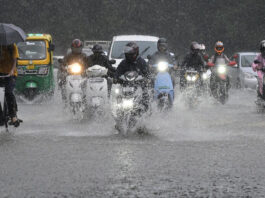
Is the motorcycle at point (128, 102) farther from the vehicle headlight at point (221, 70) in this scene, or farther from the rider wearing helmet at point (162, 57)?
the vehicle headlight at point (221, 70)

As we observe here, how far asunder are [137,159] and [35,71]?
13.5 metres

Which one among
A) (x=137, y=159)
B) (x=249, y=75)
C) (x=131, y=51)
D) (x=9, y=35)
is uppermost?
(x=9, y=35)

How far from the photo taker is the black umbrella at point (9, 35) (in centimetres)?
1341

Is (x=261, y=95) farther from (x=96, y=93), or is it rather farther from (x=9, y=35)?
(x=9, y=35)

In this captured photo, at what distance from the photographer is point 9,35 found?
13617 mm

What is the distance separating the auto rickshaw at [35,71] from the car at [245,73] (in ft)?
23.2

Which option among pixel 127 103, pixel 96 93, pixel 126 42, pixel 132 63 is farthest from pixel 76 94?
pixel 126 42

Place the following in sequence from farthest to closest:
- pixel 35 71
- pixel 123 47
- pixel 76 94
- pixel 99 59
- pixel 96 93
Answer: pixel 35 71
pixel 123 47
pixel 99 59
pixel 76 94
pixel 96 93

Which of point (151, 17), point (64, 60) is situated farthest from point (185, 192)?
point (151, 17)

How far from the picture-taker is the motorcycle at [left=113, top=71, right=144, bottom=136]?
13.3m

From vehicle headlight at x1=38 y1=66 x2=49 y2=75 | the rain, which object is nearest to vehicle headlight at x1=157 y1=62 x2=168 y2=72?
the rain

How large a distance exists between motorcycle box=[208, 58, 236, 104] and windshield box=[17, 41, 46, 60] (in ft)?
16.8

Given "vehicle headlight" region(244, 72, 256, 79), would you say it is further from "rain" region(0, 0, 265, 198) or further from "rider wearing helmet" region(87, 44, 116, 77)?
"rider wearing helmet" region(87, 44, 116, 77)

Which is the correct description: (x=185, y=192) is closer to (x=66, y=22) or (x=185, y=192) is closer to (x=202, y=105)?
(x=202, y=105)
